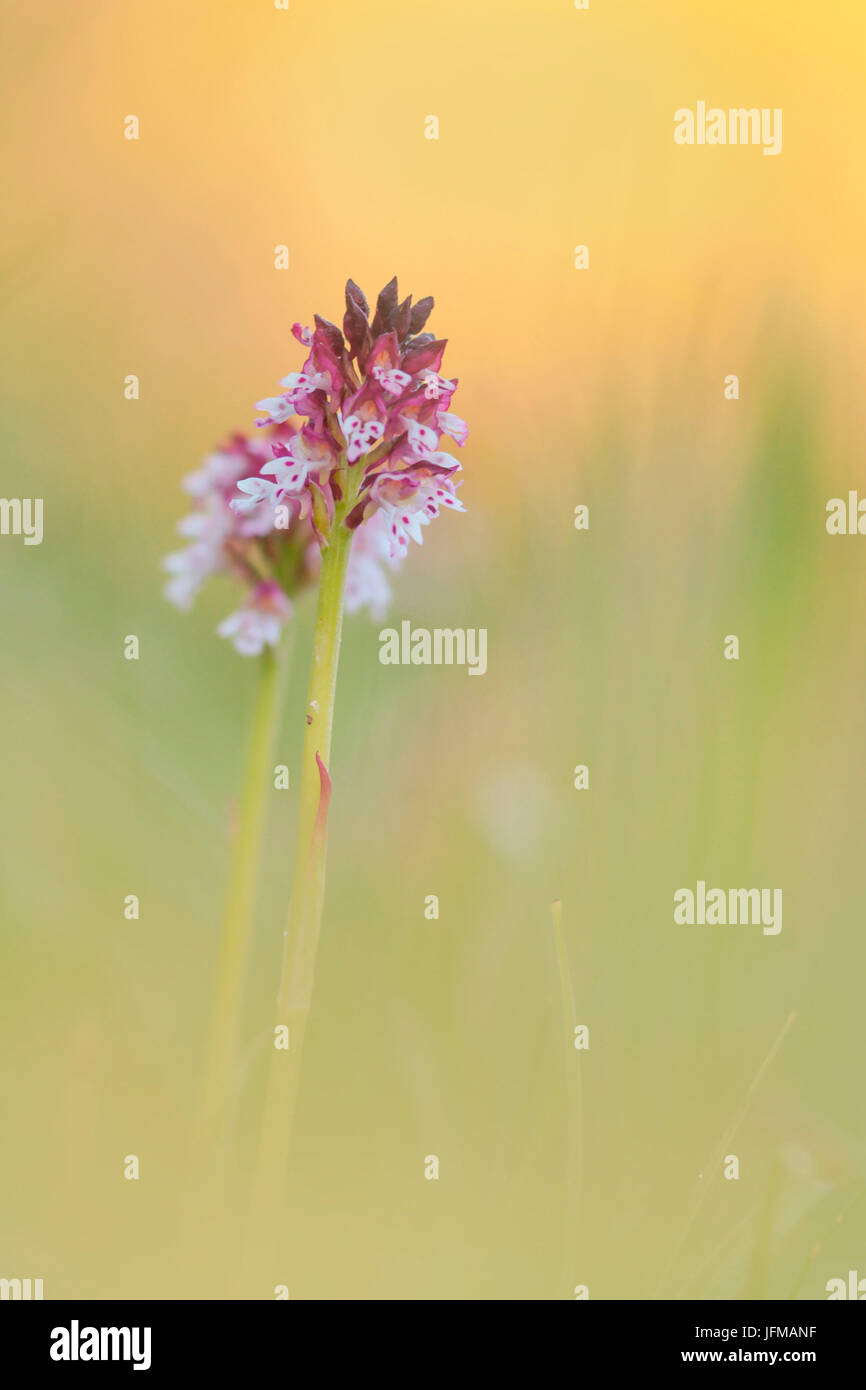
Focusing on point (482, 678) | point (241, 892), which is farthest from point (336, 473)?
point (482, 678)

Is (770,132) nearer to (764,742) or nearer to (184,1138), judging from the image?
(764,742)

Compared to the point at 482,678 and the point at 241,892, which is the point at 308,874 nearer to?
the point at 241,892

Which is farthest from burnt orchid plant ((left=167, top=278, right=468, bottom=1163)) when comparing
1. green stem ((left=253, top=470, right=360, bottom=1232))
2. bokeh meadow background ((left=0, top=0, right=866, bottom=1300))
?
bokeh meadow background ((left=0, top=0, right=866, bottom=1300))

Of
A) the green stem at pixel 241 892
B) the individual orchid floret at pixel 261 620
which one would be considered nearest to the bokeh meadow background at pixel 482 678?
the green stem at pixel 241 892

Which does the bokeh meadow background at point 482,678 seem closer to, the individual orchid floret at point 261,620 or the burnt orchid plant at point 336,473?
the burnt orchid plant at point 336,473

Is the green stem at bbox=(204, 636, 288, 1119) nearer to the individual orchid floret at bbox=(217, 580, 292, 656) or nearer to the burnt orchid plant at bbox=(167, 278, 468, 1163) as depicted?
the individual orchid floret at bbox=(217, 580, 292, 656)

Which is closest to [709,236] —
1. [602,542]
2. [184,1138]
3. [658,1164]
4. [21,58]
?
[602,542]
